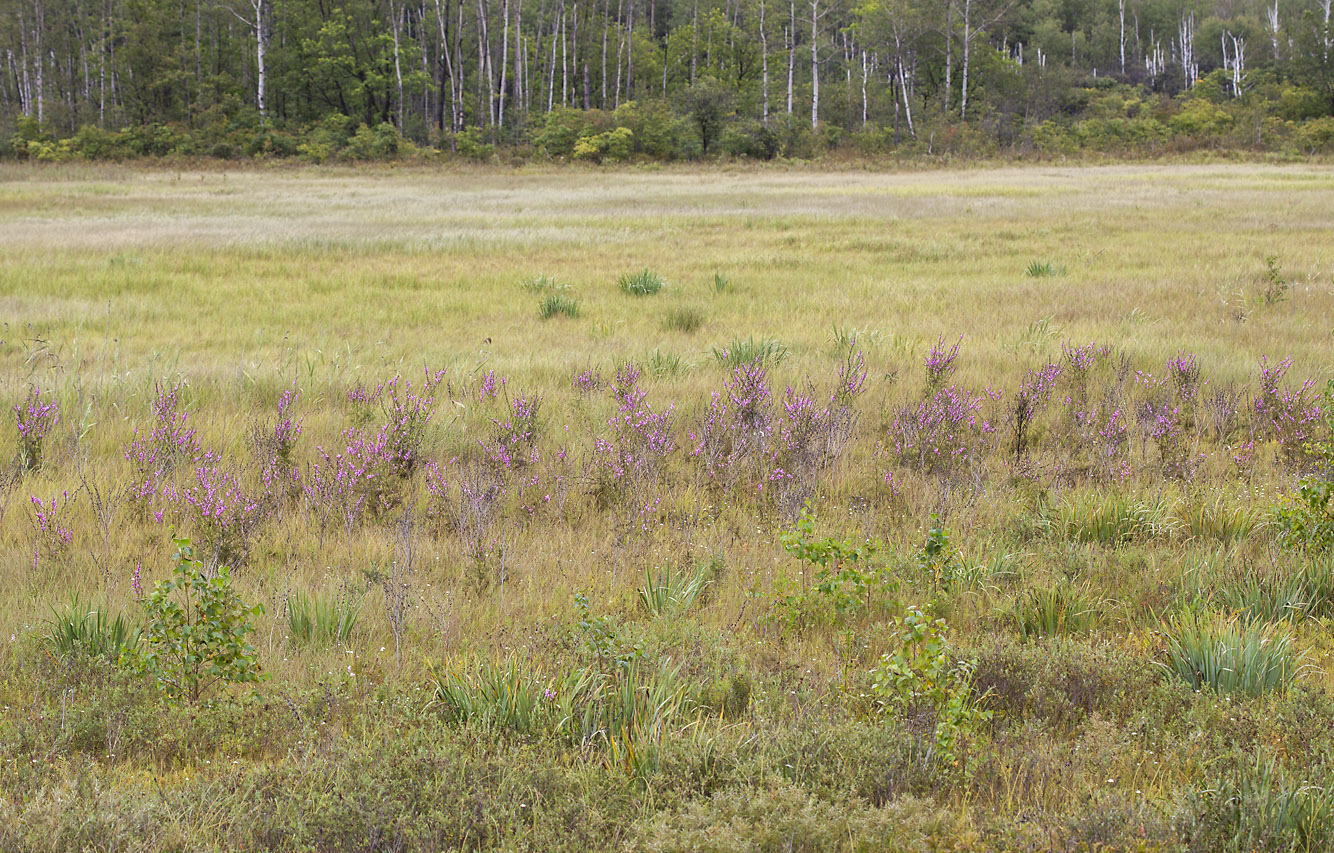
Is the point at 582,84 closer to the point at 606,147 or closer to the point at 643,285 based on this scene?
the point at 606,147

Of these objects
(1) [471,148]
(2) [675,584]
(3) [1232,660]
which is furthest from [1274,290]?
(1) [471,148]

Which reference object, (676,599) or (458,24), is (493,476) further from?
(458,24)

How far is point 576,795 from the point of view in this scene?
231 centimetres

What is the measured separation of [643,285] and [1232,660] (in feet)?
31.4

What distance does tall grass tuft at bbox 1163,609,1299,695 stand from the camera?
275cm

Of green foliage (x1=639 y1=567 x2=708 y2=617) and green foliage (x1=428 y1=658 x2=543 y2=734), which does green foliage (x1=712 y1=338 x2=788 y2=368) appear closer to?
green foliage (x1=639 y1=567 x2=708 y2=617)

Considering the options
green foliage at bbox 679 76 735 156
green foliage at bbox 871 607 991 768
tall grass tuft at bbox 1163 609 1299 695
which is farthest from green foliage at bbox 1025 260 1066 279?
green foliage at bbox 679 76 735 156

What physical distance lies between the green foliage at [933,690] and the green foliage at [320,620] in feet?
5.94

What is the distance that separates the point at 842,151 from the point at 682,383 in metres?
49.8

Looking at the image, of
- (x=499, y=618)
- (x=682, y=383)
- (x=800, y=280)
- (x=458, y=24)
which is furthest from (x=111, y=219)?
(x=458, y=24)

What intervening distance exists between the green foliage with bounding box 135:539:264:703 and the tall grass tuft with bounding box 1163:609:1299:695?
9.39ft

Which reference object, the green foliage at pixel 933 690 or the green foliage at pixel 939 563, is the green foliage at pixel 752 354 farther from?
the green foliage at pixel 933 690

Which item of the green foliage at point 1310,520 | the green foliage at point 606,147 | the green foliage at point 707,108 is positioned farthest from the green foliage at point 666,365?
the green foliage at point 707,108

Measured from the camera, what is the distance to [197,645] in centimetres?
278
